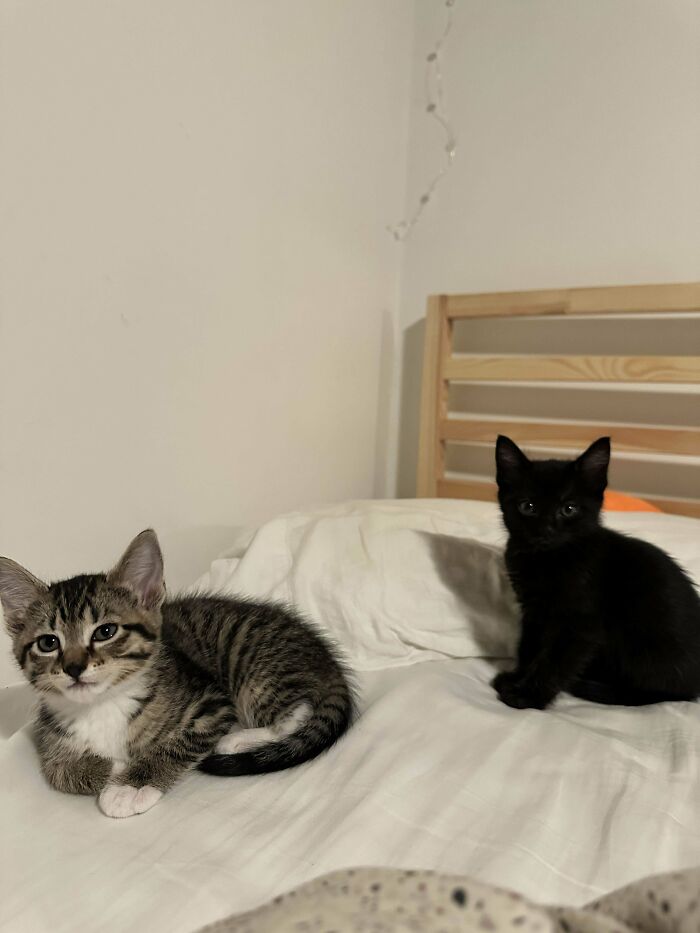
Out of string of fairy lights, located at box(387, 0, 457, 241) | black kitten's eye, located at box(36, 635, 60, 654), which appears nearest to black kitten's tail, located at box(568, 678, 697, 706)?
black kitten's eye, located at box(36, 635, 60, 654)

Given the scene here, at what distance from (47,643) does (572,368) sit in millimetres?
1624

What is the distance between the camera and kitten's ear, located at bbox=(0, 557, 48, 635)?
995 millimetres

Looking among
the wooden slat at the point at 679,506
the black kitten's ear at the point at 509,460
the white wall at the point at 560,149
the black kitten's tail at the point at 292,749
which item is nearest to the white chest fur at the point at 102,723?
the black kitten's tail at the point at 292,749

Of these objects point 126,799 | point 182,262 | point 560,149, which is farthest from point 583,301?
point 126,799

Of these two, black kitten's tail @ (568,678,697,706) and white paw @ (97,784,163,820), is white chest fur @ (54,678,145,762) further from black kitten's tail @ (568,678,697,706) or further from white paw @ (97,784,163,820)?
black kitten's tail @ (568,678,697,706)

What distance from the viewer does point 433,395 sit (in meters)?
2.28

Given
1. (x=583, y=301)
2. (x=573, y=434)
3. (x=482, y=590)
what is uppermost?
(x=583, y=301)

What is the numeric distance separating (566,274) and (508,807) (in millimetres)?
1736

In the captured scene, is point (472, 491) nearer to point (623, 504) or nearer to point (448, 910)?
point (623, 504)

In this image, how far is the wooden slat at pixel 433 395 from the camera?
2.26 m

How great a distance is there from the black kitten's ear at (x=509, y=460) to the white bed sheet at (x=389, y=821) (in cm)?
45

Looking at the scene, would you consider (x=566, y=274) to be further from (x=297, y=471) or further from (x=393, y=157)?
(x=297, y=471)

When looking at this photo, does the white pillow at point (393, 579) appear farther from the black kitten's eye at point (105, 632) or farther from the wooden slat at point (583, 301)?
the wooden slat at point (583, 301)

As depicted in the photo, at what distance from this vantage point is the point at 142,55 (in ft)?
4.65
